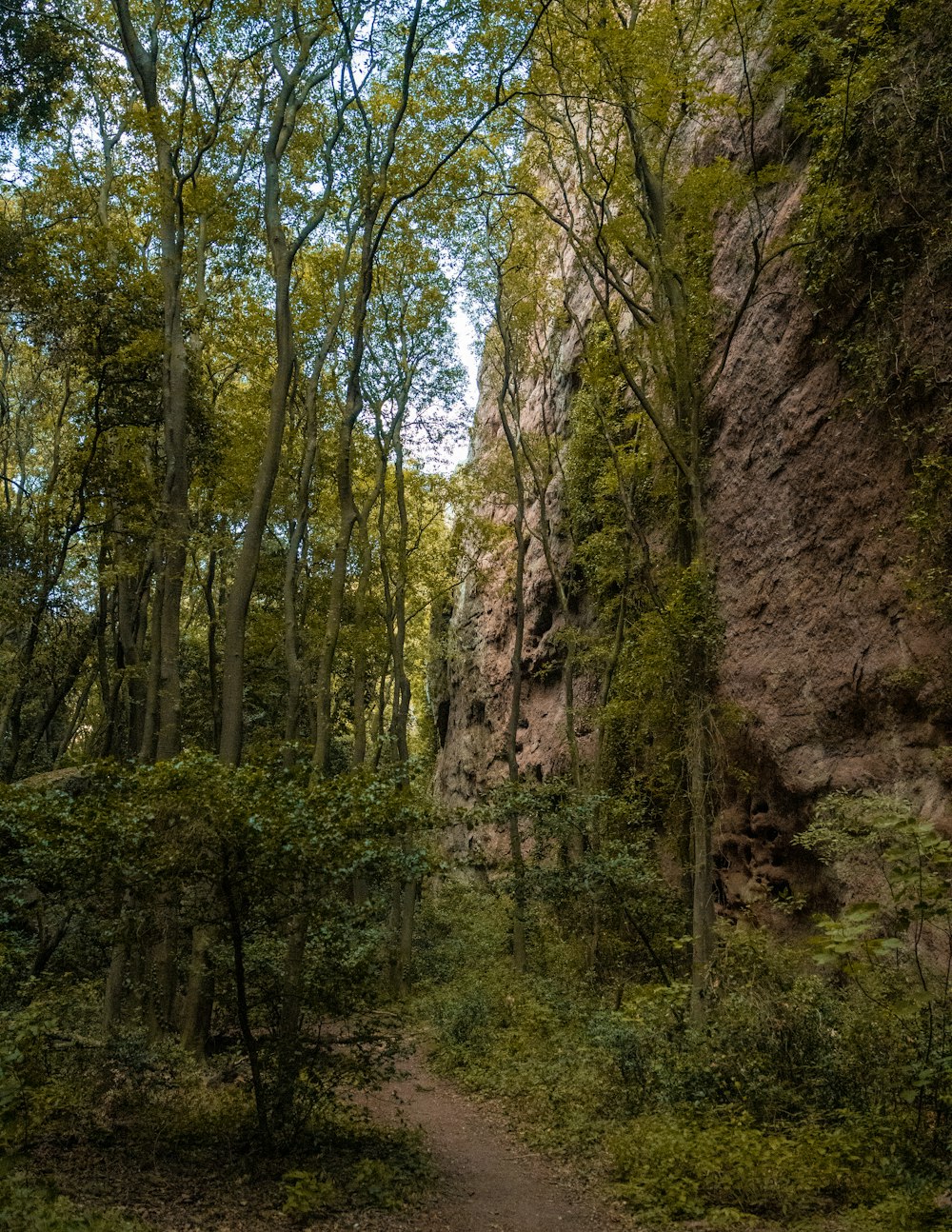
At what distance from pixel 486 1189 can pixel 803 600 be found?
8.64 m

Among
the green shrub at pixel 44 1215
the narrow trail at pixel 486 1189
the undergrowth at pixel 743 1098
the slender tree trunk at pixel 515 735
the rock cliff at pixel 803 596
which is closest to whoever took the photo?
the green shrub at pixel 44 1215

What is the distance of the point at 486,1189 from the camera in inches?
274

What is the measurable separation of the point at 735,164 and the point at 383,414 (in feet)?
29.8

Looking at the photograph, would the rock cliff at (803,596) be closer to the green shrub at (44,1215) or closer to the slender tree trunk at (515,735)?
the slender tree trunk at (515,735)

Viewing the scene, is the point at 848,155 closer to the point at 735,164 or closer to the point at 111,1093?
the point at 735,164

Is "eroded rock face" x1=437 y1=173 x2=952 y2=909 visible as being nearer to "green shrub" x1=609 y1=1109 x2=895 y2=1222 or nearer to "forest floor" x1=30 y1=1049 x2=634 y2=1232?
"green shrub" x1=609 y1=1109 x2=895 y2=1222

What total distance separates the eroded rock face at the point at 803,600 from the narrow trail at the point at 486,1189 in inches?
212

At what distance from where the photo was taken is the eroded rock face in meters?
10.1

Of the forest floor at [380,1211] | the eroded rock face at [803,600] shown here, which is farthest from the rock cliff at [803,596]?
the forest floor at [380,1211]

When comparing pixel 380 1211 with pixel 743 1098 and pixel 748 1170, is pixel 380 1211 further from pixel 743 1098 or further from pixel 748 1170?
pixel 743 1098

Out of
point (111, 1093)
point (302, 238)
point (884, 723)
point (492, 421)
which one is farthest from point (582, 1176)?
point (492, 421)

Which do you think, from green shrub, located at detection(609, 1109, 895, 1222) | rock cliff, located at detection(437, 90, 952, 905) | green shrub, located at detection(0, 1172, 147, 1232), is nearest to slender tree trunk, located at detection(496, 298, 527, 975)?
rock cliff, located at detection(437, 90, 952, 905)

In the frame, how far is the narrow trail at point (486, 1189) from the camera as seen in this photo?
6.04m

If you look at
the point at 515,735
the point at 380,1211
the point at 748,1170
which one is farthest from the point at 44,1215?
the point at 515,735
